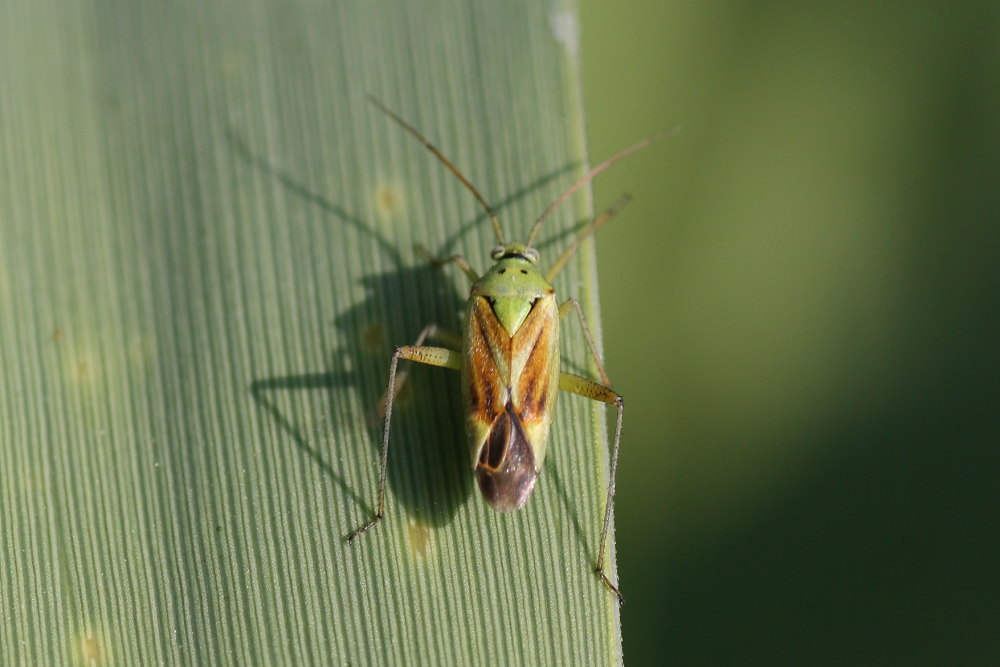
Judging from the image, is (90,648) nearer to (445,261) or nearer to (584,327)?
(445,261)

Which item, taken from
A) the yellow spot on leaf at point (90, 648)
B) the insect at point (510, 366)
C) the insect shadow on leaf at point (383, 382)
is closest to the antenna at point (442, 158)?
the insect at point (510, 366)

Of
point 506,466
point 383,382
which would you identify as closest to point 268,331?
point 383,382

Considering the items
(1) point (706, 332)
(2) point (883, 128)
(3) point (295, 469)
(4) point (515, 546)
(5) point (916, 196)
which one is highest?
(2) point (883, 128)

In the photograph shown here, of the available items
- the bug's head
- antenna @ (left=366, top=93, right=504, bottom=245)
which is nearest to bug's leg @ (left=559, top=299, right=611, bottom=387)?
the bug's head

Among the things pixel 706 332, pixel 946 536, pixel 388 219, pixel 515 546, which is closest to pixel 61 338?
pixel 388 219

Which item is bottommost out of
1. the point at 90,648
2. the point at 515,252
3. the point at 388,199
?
the point at 90,648

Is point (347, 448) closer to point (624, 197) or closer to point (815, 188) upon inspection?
point (624, 197)
